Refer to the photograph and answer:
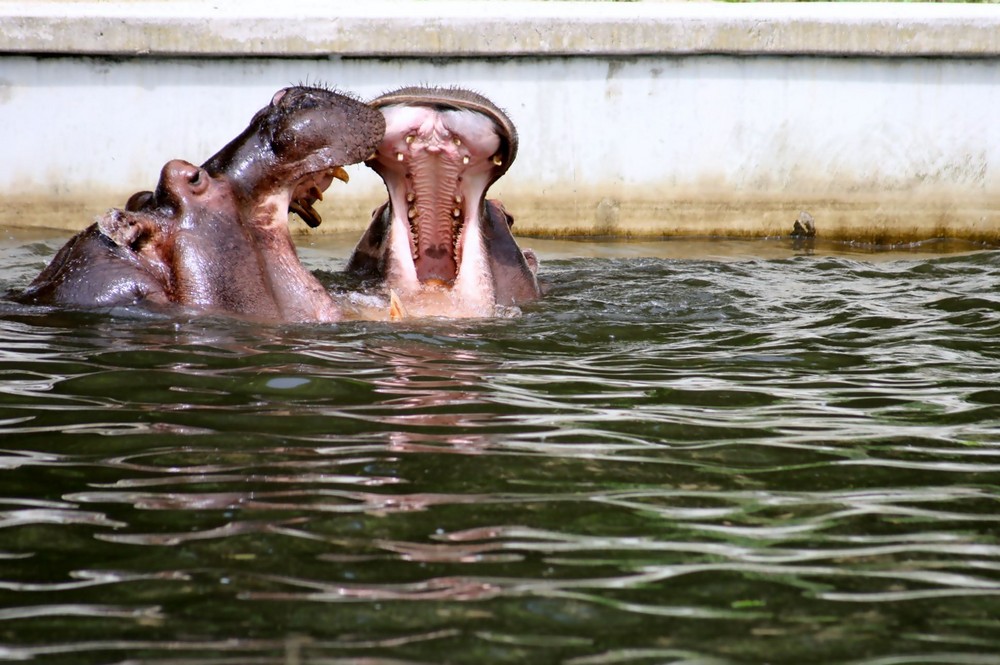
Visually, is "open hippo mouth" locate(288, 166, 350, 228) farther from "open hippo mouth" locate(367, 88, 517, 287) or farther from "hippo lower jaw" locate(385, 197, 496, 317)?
"hippo lower jaw" locate(385, 197, 496, 317)

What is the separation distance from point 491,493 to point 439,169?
2271 millimetres

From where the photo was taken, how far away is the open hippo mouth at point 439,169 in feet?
16.3

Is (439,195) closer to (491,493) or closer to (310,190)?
(310,190)

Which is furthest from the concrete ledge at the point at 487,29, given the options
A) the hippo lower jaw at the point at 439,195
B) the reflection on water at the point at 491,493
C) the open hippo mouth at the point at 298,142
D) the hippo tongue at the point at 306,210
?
the open hippo mouth at the point at 298,142

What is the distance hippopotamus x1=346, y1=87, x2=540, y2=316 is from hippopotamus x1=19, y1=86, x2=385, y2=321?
23 centimetres

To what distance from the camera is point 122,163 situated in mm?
8953

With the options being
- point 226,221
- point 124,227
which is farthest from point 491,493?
point 124,227

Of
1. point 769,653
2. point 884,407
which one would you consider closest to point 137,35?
point 884,407

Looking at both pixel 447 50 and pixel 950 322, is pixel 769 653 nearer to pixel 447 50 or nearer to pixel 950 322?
pixel 950 322

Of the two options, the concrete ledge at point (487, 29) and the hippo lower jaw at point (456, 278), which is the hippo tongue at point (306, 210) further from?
the concrete ledge at point (487, 29)

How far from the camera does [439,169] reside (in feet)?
16.9

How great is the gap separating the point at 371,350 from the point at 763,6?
5.37 metres

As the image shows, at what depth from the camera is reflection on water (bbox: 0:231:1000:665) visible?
93.4 inches

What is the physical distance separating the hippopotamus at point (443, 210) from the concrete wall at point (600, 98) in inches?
138
